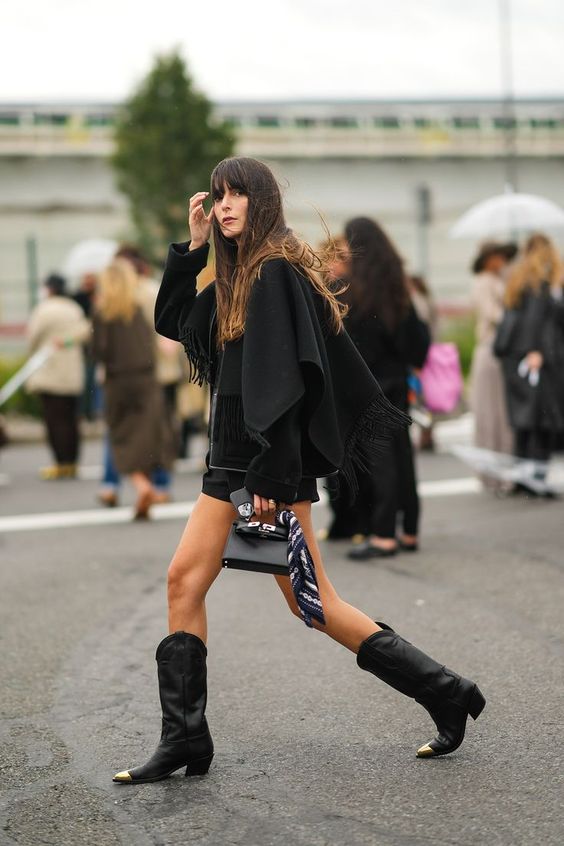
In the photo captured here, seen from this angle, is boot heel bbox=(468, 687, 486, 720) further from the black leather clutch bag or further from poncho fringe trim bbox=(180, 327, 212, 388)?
poncho fringe trim bbox=(180, 327, 212, 388)

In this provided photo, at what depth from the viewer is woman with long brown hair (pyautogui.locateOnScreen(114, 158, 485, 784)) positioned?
4051 mm

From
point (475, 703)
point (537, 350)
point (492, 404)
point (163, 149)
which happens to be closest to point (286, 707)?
point (475, 703)

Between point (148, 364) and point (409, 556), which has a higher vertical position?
point (148, 364)

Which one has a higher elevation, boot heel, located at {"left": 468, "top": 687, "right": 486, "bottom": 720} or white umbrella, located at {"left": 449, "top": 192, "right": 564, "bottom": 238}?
white umbrella, located at {"left": 449, "top": 192, "right": 564, "bottom": 238}

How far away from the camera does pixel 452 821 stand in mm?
3787

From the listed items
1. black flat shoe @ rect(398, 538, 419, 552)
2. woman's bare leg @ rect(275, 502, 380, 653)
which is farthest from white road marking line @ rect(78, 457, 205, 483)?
woman's bare leg @ rect(275, 502, 380, 653)

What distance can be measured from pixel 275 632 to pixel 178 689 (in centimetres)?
220

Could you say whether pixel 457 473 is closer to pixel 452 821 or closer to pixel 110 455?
pixel 110 455

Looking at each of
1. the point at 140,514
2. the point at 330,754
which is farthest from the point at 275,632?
the point at 140,514

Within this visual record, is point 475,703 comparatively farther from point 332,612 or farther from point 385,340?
point 385,340

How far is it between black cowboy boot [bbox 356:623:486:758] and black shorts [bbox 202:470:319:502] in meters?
0.48

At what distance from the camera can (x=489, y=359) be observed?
440 inches

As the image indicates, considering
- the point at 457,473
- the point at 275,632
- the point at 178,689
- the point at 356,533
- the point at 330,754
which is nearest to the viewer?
the point at 178,689

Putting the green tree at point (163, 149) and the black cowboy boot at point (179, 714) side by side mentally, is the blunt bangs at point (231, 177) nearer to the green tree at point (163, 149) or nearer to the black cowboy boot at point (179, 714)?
the black cowboy boot at point (179, 714)
